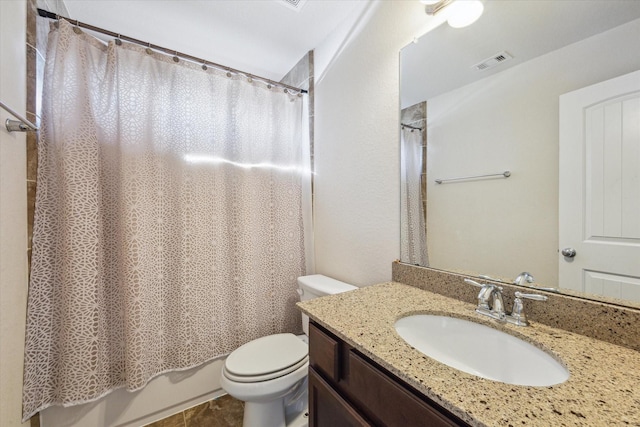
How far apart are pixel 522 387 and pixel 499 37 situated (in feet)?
3.55

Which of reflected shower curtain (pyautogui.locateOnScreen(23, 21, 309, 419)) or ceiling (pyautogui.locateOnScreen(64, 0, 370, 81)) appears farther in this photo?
ceiling (pyautogui.locateOnScreen(64, 0, 370, 81))

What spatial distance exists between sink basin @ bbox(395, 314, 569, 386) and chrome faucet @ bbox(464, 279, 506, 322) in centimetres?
5

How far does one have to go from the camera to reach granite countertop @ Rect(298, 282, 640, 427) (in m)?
0.39

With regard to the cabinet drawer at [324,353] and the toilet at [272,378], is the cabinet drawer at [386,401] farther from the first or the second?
the toilet at [272,378]

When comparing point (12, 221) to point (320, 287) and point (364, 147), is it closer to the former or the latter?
point (320, 287)

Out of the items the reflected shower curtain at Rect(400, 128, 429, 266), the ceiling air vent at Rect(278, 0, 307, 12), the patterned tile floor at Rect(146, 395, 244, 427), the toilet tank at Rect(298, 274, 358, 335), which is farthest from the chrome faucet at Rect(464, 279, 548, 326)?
the ceiling air vent at Rect(278, 0, 307, 12)

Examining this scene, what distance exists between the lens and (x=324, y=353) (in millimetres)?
753

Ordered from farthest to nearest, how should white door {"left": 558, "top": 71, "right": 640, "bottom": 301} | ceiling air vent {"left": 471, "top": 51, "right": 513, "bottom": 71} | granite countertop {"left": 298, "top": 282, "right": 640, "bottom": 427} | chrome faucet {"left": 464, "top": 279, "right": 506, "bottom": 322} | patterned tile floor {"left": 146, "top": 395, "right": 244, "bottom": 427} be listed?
1. patterned tile floor {"left": 146, "top": 395, "right": 244, "bottom": 427}
2. ceiling air vent {"left": 471, "top": 51, "right": 513, "bottom": 71}
3. chrome faucet {"left": 464, "top": 279, "right": 506, "bottom": 322}
4. white door {"left": 558, "top": 71, "right": 640, "bottom": 301}
5. granite countertop {"left": 298, "top": 282, "right": 640, "bottom": 427}

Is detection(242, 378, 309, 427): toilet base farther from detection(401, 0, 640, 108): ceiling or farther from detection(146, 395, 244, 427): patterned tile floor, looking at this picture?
detection(401, 0, 640, 108): ceiling

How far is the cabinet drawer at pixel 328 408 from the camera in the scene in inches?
25.4

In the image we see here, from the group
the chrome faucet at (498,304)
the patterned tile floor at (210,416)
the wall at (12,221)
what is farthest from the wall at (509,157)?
the wall at (12,221)

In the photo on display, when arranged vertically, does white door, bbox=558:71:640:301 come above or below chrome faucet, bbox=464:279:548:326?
above

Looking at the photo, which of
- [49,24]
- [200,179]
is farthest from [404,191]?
[49,24]

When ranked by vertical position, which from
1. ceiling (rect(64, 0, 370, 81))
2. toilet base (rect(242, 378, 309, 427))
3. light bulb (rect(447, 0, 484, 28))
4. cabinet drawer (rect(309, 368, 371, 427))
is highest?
ceiling (rect(64, 0, 370, 81))
